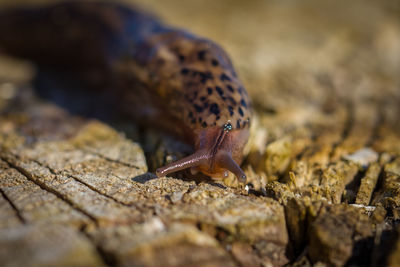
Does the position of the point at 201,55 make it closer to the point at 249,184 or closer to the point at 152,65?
the point at 152,65

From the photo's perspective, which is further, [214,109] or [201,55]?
[201,55]

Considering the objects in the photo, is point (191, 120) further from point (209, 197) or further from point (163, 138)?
point (209, 197)

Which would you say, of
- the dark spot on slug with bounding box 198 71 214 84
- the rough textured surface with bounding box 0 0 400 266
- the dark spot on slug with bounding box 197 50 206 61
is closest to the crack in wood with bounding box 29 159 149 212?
the rough textured surface with bounding box 0 0 400 266

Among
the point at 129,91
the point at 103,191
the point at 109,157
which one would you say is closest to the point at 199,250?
the point at 103,191

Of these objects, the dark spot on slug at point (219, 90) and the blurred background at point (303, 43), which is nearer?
the dark spot on slug at point (219, 90)

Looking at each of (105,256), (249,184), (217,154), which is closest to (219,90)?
(217,154)

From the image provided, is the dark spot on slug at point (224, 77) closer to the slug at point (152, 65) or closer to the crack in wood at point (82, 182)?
the slug at point (152, 65)

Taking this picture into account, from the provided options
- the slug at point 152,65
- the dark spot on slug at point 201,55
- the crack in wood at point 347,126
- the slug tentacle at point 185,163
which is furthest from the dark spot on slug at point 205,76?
the crack in wood at point 347,126
